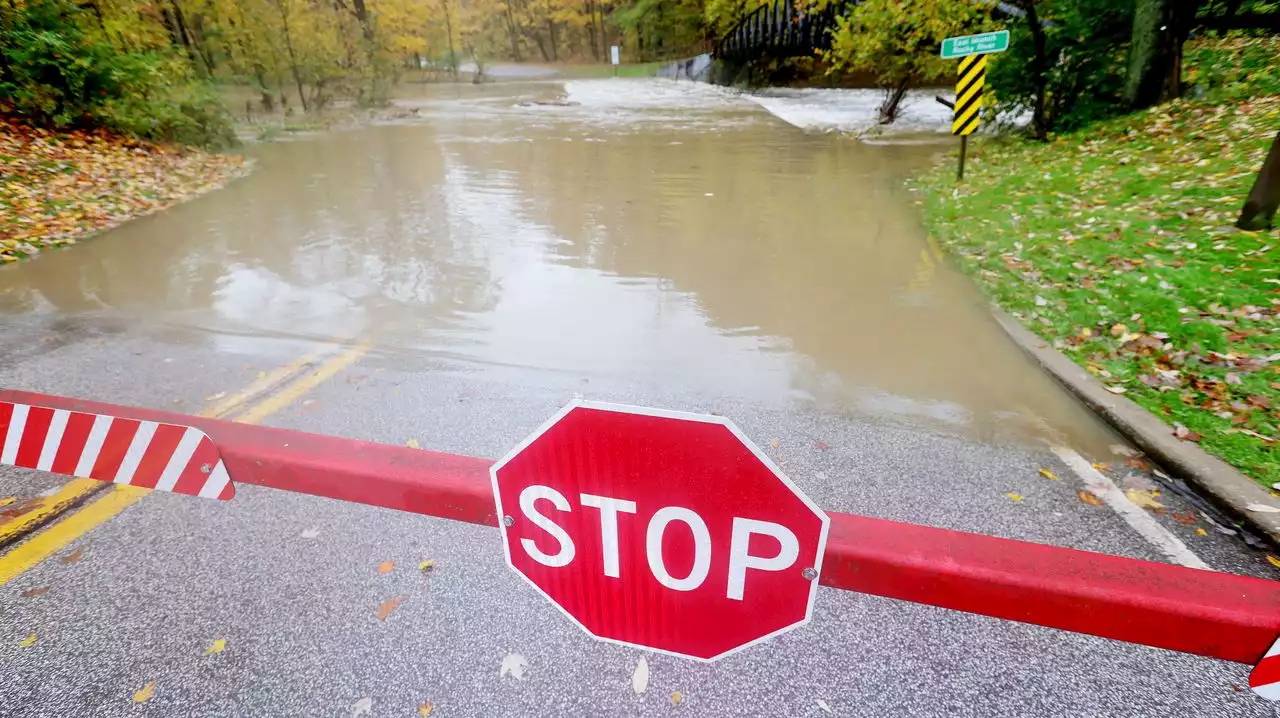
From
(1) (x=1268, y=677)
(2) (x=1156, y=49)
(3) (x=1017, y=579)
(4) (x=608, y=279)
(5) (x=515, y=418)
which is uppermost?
(2) (x=1156, y=49)

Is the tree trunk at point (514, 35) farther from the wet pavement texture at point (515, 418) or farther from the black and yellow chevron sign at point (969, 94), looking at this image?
the black and yellow chevron sign at point (969, 94)

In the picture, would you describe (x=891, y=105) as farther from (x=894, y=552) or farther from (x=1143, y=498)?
(x=894, y=552)

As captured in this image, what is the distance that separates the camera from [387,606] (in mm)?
2771

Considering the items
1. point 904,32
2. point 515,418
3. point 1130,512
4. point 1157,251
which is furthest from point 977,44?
point 515,418

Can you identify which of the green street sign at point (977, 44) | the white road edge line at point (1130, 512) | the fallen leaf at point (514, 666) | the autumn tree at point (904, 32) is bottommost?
the white road edge line at point (1130, 512)

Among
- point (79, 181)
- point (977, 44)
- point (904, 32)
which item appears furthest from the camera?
point (904, 32)

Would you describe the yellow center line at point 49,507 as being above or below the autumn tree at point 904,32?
below

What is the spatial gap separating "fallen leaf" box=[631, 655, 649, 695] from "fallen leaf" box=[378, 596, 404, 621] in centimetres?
105

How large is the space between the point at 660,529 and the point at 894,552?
0.51 m

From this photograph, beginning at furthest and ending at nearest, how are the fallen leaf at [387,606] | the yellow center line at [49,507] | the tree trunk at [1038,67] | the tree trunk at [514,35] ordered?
1. the tree trunk at [514,35]
2. the tree trunk at [1038,67]
3. the yellow center line at [49,507]
4. the fallen leaf at [387,606]

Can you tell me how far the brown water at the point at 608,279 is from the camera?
5.00m

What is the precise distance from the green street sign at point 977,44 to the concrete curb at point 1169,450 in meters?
6.24

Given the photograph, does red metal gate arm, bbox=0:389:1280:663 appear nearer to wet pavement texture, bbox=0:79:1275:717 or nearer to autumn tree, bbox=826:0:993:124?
wet pavement texture, bbox=0:79:1275:717

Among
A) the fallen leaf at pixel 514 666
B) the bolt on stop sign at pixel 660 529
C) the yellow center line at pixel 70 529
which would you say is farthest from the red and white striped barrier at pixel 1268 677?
the yellow center line at pixel 70 529
